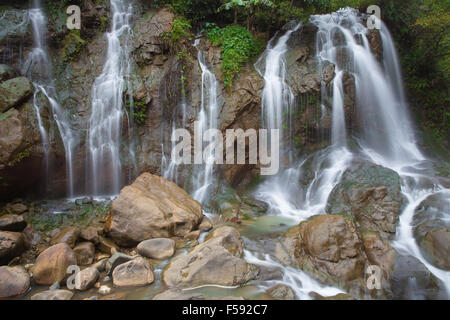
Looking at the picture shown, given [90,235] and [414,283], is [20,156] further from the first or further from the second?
[414,283]

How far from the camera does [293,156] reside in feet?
28.0

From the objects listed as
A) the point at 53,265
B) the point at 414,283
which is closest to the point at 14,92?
the point at 53,265

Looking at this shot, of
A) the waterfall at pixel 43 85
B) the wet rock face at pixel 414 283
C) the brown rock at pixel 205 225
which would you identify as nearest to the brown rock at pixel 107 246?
the brown rock at pixel 205 225

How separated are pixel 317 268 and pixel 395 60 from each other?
982 centimetres

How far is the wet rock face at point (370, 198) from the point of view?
567cm

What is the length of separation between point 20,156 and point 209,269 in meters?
5.22

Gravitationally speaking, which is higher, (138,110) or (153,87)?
(153,87)

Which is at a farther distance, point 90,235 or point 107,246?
point 90,235

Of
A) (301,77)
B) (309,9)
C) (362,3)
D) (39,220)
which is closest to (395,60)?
(362,3)

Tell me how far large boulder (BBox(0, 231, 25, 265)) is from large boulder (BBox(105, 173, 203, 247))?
1566 millimetres

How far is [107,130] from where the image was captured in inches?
288

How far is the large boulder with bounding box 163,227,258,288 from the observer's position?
13.3ft

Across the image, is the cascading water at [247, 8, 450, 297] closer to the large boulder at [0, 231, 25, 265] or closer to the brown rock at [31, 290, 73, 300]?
the brown rock at [31, 290, 73, 300]
